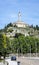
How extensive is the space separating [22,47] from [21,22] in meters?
87.0

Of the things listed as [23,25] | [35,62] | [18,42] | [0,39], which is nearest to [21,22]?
[23,25]

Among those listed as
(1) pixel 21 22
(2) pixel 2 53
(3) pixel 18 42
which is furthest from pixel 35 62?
(1) pixel 21 22

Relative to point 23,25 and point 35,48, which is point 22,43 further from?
point 23,25

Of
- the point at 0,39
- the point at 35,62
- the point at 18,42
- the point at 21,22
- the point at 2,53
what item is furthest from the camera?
the point at 21,22

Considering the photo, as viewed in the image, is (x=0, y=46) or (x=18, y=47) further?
(x=18, y=47)

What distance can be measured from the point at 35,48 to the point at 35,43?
4.01m

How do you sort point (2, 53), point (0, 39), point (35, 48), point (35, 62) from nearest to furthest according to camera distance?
point (35, 62) < point (2, 53) < point (0, 39) < point (35, 48)

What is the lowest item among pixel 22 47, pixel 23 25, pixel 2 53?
pixel 23 25

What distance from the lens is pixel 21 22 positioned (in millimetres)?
171250

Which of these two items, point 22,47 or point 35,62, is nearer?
point 35,62

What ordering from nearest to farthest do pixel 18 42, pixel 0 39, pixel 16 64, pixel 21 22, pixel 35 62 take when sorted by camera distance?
1. pixel 16 64
2. pixel 35 62
3. pixel 0 39
4. pixel 18 42
5. pixel 21 22

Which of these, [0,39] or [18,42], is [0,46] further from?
[18,42]

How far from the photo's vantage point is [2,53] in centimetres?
5662

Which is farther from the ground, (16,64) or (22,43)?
(16,64)
